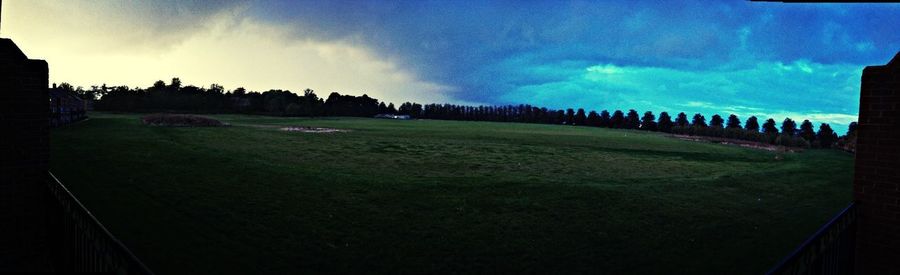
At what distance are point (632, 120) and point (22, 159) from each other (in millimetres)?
61231

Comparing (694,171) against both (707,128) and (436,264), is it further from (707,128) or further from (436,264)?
(707,128)

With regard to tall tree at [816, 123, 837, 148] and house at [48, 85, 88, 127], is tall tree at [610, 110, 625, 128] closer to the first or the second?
tall tree at [816, 123, 837, 148]

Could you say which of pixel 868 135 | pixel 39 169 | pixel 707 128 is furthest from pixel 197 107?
pixel 868 135

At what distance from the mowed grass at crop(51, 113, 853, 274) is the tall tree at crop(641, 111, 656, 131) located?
41.8 metres

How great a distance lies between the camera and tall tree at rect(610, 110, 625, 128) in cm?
6231

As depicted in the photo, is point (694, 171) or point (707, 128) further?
point (707, 128)

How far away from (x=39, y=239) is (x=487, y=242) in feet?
18.2

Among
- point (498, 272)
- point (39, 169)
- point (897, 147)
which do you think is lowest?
point (498, 272)

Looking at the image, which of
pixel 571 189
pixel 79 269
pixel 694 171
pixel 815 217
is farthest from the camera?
pixel 694 171

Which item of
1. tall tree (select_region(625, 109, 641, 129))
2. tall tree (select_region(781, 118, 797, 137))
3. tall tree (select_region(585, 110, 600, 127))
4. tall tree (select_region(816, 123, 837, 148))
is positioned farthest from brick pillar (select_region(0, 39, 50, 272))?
tall tree (select_region(585, 110, 600, 127))

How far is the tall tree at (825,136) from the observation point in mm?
33531

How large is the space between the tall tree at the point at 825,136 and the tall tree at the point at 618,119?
86.4ft

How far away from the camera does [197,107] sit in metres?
59.6

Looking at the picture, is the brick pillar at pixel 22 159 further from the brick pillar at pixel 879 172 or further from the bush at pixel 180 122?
the bush at pixel 180 122
